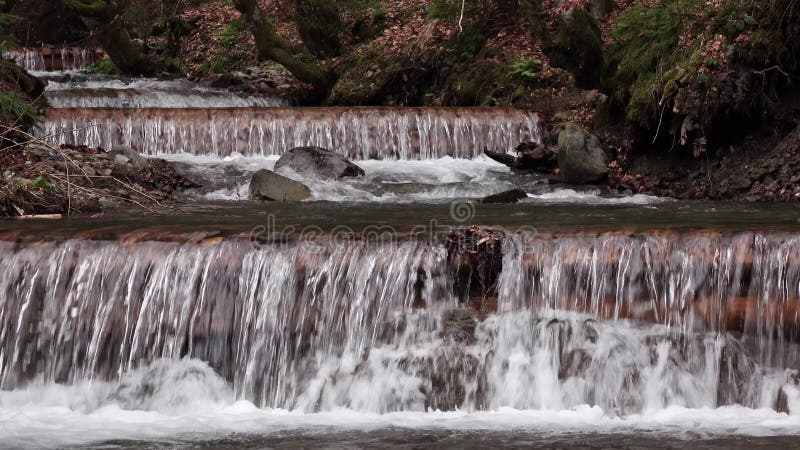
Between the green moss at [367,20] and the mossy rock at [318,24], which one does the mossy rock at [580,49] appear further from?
the green moss at [367,20]

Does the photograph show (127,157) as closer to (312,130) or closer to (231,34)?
(312,130)

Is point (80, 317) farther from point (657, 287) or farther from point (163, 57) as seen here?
point (163, 57)

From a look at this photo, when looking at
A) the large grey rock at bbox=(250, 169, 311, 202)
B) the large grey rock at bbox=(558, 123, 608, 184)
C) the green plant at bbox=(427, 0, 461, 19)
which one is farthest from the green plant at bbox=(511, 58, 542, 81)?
the large grey rock at bbox=(250, 169, 311, 202)

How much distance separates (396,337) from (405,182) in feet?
20.6

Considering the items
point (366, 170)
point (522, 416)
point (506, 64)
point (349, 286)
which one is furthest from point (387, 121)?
point (522, 416)

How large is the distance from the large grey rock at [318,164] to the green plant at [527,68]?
4810mm

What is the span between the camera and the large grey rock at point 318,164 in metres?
13.3

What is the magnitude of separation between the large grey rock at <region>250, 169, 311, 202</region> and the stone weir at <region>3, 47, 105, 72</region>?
14.0 m

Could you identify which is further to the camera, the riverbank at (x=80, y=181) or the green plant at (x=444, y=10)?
the green plant at (x=444, y=10)

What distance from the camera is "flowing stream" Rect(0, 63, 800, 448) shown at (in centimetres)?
634

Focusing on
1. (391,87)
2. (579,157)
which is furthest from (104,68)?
(579,157)

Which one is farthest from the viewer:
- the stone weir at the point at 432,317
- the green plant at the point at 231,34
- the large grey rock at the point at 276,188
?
the green plant at the point at 231,34

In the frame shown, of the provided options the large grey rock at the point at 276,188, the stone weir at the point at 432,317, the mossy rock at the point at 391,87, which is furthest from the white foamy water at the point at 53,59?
the stone weir at the point at 432,317

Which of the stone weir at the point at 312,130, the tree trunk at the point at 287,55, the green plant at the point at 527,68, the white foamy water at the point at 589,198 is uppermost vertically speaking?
the tree trunk at the point at 287,55
